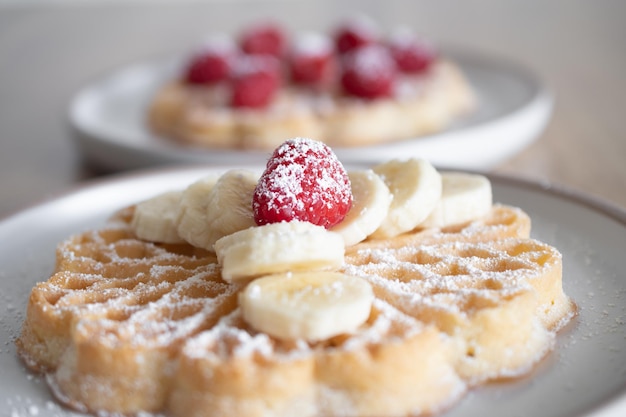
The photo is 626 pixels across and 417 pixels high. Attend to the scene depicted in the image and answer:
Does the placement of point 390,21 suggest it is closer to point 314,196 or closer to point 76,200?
point 76,200

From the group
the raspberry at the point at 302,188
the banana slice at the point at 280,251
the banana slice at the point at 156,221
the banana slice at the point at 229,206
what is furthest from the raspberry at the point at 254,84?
the banana slice at the point at 280,251

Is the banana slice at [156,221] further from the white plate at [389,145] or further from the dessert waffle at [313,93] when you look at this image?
the dessert waffle at [313,93]

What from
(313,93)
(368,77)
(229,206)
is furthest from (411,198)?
(313,93)

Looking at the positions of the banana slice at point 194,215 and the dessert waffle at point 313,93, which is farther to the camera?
the dessert waffle at point 313,93

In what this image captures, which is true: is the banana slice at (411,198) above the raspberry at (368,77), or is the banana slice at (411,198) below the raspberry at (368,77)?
above

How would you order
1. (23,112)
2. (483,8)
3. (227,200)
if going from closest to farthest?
1. (227,200)
2. (23,112)
3. (483,8)

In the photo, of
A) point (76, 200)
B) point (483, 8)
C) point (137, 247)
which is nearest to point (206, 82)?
point (76, 200)
